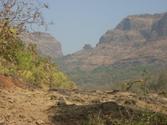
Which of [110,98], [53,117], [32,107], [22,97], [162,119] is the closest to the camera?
[162,119]

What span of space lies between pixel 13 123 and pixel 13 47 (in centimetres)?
175

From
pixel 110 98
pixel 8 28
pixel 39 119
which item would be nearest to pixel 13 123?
pixel 39 119

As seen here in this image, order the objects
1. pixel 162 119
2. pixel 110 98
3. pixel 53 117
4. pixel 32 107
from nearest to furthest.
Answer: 1. pixel 162 119
2. pixel 53 117
3. pixel 32 107
4. pixel 110 98

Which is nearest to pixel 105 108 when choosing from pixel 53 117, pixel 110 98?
pixel 53 117

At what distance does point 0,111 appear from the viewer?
9.44m

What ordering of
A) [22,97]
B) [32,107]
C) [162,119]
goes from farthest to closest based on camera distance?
[22,97]
[32,107]
[162,119]

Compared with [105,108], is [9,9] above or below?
above

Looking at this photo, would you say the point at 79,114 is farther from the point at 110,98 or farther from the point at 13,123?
the point at 110,98

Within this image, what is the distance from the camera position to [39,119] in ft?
29.8

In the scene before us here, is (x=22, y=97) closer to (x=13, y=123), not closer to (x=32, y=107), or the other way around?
(x=32, y=107)

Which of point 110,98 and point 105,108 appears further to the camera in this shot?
point 110,98

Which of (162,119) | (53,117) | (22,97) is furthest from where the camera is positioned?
(22,97)

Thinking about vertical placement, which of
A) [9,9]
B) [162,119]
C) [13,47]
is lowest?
[162,119]

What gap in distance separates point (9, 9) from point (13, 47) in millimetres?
948
